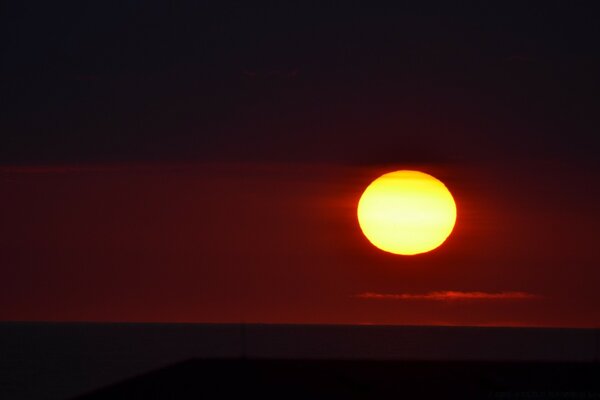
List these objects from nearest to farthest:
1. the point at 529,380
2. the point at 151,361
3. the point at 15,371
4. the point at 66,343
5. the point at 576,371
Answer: the point at 529,380, the point at 576,371, the point at 15,371, the point at 151,361, the point at 66,343

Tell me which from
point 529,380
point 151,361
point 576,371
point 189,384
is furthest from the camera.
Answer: point 151,361

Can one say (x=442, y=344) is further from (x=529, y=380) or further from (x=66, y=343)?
(x=529, y=380)

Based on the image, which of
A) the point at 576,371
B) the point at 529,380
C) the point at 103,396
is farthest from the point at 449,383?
the point at 103,396

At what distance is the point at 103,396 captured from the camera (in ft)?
69.9

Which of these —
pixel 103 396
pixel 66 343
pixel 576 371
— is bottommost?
pixel 103 396

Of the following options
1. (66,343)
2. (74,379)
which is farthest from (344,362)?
(66,343)

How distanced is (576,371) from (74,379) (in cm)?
5636

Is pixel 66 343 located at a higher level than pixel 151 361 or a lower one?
higher

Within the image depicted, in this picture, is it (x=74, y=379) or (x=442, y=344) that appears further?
(x=442, y=344)

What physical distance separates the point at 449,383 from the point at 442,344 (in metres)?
101

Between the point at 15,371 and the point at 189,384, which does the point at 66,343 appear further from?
the point at 189,384

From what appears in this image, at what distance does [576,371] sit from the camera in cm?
2716

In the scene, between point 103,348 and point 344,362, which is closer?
point 344,362

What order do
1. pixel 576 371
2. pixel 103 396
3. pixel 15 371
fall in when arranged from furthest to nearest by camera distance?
pixel 15 371 → pixel 576 371 → pixel 103 396
